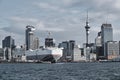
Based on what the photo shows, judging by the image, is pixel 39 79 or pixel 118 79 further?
pixel 39 79

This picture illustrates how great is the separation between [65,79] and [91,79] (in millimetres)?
5589

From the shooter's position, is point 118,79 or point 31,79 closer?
point 118,79

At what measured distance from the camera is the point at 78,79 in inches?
3132

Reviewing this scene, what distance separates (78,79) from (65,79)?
2730 mm

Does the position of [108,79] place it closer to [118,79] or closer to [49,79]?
[118,79]

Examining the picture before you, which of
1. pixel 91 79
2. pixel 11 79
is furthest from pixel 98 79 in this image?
pixel 11 79

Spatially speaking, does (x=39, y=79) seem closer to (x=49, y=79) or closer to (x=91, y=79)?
(x=49, y=79)

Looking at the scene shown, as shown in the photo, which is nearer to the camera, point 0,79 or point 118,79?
point 118,79

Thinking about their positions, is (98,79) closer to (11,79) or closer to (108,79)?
(108,79)

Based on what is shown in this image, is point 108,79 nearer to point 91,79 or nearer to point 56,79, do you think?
point 91,79

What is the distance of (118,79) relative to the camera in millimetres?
76125

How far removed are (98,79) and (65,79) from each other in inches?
277

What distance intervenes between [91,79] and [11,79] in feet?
56.8

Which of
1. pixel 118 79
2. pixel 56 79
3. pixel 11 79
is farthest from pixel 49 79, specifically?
pixel 118 79
